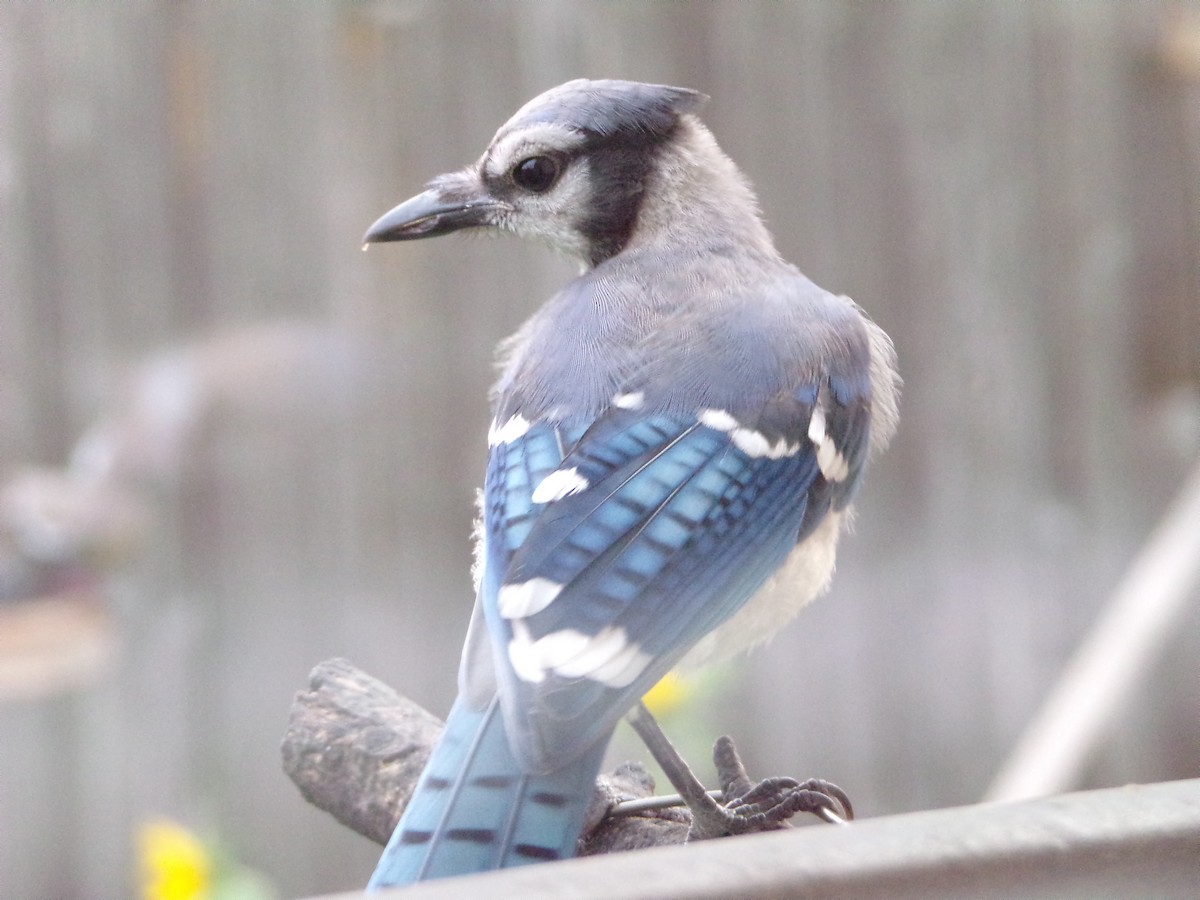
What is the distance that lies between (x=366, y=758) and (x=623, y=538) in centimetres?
31

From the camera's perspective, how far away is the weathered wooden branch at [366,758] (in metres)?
0.96

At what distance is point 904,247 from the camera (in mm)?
1855

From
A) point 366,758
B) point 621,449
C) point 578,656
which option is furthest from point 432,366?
point 578,656

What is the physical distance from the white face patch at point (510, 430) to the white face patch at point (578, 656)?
0.60 ft

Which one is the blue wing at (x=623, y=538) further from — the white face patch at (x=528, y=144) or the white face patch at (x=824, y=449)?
the white face patch at (x=528, y=144)

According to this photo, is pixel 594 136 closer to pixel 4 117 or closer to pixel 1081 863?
pixel 1081 863

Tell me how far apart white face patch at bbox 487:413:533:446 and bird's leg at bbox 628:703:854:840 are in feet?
0.62

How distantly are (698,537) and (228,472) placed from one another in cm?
109

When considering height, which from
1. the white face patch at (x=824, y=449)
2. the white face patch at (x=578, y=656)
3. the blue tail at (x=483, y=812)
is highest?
the white face patch at (x=824, y=449)

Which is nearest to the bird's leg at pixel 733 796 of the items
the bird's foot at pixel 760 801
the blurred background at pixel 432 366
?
the bird's foot at pixel 760 801

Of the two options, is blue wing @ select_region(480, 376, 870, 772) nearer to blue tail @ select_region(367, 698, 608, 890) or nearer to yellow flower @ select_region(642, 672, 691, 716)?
blue tail @ select_region(367, 698, 608, 890)

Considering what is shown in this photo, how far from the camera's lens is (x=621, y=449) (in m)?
0.83

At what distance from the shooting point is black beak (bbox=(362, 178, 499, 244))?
105 centimetres

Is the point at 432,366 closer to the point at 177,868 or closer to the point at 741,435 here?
the point at 177,868
